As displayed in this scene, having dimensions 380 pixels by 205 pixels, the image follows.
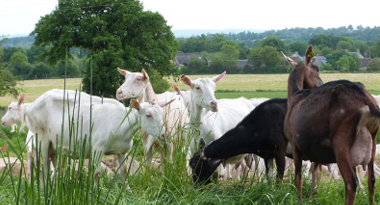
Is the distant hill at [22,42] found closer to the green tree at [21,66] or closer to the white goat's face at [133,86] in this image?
the white goat's face at [133,86]

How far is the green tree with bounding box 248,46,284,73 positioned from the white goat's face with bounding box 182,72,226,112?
4009 centimetres

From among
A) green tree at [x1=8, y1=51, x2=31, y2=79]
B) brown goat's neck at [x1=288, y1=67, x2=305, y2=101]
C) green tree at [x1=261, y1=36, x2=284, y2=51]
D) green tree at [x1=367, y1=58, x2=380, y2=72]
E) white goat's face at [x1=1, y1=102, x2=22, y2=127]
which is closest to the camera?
green tree at [x1=8, y1=51, x2=31, y2=79]

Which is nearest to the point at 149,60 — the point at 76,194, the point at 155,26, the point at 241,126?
the point at 155,26

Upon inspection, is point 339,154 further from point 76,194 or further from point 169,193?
point 76,194

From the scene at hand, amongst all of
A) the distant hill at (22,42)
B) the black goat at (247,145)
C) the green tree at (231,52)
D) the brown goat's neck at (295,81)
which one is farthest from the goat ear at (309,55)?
the green tree at (231,52)

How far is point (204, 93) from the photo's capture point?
26.1 ft

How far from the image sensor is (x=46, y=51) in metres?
37.4

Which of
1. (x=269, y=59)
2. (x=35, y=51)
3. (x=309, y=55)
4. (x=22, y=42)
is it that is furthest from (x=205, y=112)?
(x=269, y=59)

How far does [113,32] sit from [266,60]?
18.6 metres

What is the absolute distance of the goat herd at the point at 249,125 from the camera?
501 centimetres

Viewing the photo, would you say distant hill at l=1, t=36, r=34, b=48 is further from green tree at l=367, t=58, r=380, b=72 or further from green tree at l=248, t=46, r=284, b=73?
green tree at l=367, t=58, r=380, b=72

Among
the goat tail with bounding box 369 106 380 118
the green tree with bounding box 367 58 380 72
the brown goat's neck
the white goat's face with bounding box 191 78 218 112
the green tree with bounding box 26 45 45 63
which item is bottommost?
the green tree with bounding box 367 58 380 72

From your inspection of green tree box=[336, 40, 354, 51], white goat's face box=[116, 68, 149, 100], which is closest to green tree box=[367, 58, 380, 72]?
green tree box=[336, 40, 354, 51]

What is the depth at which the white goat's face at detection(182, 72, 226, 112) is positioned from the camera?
25.6ft
